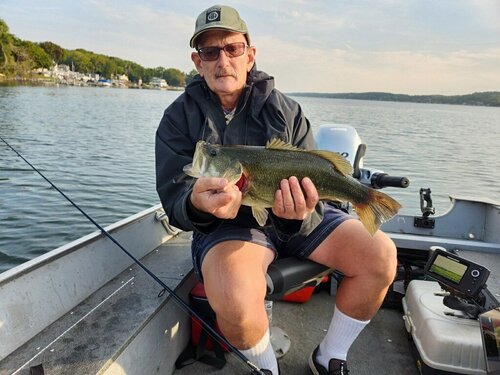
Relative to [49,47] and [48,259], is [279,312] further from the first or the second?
[49,47]

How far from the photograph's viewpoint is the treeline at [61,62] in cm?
9094

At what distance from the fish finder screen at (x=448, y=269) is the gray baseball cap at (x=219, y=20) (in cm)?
234

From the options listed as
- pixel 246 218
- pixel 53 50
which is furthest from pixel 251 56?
pixel 53 50

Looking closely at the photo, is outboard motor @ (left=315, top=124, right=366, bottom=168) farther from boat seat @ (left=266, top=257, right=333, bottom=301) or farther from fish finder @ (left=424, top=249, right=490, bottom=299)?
boat seat @ (left=266, top=257, right=333, bottom=301)

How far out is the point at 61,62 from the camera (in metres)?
141

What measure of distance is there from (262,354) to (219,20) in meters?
2.25

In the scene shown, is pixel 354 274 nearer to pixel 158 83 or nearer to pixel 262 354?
pixel 262 354

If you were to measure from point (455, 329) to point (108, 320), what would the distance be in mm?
2367

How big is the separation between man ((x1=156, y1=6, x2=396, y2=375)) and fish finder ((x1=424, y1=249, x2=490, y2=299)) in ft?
2.02

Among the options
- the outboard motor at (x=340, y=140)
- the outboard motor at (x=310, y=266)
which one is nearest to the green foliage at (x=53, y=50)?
the outboard motor at (x=340, y=140)

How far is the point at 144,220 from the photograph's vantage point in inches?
153

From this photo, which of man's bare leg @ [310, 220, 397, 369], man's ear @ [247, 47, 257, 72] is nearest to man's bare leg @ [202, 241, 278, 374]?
man's bare leg @ [310, 220, 397, 369]

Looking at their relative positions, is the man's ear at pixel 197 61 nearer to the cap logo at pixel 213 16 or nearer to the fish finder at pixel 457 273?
the cap logo at pixel 213 16

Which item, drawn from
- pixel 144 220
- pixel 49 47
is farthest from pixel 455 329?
pixel 49 47
